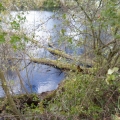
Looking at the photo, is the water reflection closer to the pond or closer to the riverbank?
the pond

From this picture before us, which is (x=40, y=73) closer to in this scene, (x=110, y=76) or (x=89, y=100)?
(x=89, y=100)

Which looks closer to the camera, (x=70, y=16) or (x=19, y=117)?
(x=19, y=117)

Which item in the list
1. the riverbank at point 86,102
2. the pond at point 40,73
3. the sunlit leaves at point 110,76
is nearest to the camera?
the sunlit leaves at point 110,76

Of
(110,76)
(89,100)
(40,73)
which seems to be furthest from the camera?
(40,73)

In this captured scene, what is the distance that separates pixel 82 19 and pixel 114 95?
1.20m

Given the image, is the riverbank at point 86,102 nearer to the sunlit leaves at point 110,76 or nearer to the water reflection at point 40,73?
the sunlit leaves at point 110,76

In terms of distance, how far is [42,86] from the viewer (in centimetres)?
748

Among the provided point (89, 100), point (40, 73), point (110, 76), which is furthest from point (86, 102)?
point (40, 73)

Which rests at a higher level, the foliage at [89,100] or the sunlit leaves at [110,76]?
the sunlit leaves at [110,76]

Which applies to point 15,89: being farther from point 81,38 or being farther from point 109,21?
point 109,21

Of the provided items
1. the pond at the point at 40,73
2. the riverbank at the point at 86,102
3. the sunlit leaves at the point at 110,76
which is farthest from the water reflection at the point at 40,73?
the sunlit leaves at the point at 110,76

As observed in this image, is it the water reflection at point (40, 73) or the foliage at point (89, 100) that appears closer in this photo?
the foliage at point (89, 100)

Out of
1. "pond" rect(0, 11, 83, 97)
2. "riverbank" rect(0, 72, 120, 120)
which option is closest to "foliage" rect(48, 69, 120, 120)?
"riverbank" rect(0, 72, 120, 120)

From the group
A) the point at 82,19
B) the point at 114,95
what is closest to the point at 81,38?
the point at 82,19
